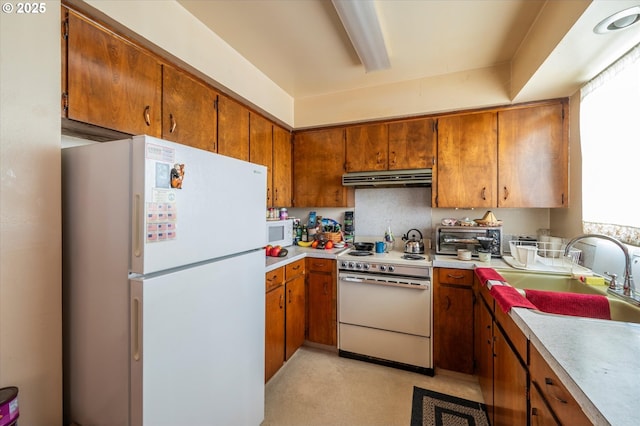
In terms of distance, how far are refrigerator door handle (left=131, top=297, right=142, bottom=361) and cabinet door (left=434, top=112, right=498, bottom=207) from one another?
238 centimetres

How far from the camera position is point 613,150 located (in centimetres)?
160

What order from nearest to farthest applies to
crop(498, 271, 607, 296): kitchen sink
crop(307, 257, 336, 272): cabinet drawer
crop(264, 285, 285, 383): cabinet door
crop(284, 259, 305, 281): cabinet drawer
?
crop(498, 271, 607, 296): kitchen sink → crop(264, 285, 285, 383): cabinet door → crop(284, 259, 305, 281): cabinet drawer → crop(307, 257, 336, 272): cabinet drawer

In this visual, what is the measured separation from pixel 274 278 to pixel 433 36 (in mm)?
2161

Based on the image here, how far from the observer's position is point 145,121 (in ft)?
4.95

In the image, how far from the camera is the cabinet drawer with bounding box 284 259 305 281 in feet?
7.54

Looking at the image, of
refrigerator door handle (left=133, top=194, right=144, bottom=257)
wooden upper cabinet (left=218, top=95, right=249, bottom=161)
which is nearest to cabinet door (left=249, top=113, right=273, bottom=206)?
wooden upper cabinet (left=218, top=95, right=249, bottom=161)

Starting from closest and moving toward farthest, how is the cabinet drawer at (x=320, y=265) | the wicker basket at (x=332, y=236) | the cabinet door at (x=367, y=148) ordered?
the cabinet drawer at (x=320, y=265) → the cabinet door at (x=367, y=148) → the wicker basket at (x=332, y=236)

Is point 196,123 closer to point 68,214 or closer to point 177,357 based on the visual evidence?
point 68,214

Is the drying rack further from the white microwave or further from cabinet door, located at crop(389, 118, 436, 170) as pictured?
the white microwave

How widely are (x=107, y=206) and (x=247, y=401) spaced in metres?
1.26

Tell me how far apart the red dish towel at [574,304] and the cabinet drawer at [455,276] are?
729mm

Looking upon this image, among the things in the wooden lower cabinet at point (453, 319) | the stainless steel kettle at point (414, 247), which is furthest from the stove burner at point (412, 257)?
the wooden lower cabinet at point (453, 319)

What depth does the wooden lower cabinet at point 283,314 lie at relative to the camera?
2.04 metres

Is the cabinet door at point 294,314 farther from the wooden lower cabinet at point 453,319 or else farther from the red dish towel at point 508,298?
the red dish towel at point 508,298
